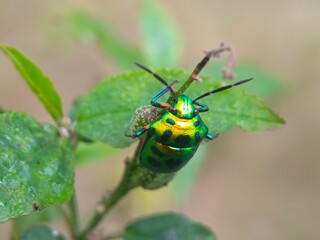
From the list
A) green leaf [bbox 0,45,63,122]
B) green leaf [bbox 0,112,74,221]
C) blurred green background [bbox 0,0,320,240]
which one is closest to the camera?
green leaf [bbox 0,112,74,221]

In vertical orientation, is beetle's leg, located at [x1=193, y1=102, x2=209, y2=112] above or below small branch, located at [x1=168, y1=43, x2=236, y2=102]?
below

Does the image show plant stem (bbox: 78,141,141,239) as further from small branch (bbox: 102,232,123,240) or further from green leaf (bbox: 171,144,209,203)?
green leaf (bbox: 171,144,209,203)

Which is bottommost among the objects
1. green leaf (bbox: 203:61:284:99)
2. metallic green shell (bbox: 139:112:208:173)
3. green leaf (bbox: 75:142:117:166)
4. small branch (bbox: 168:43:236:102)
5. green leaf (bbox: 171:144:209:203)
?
green leaf (bbox: 171:144:209:203)

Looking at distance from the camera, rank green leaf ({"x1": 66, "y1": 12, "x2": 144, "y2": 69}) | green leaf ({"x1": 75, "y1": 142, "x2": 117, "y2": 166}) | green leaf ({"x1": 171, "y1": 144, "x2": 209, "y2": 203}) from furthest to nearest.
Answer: green leaf ({"x1": 66, "y1": 12, "x2": 144, "y2": 69}) → green leaf ({"x1": 171, "y1": 144, "x2": 209, "y2": 203}) → green leaf ({"x1": 75, "y1": 142, "x2": 117, "y2": 166})

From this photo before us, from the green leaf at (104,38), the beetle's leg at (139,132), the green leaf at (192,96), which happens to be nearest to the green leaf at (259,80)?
the green leaf at (104,38)

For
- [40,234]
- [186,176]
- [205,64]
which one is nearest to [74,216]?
[40,234]

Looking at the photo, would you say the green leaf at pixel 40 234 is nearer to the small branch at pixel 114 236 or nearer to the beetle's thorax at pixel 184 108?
the small branch at pixel 114 236

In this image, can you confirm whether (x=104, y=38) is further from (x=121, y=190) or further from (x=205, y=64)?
(x=205, y=64)

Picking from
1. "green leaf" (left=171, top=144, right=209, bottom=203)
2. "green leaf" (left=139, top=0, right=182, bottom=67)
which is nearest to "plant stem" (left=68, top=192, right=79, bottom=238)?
"green leaf" (left=171, top=144, right=209, bottom=203)
